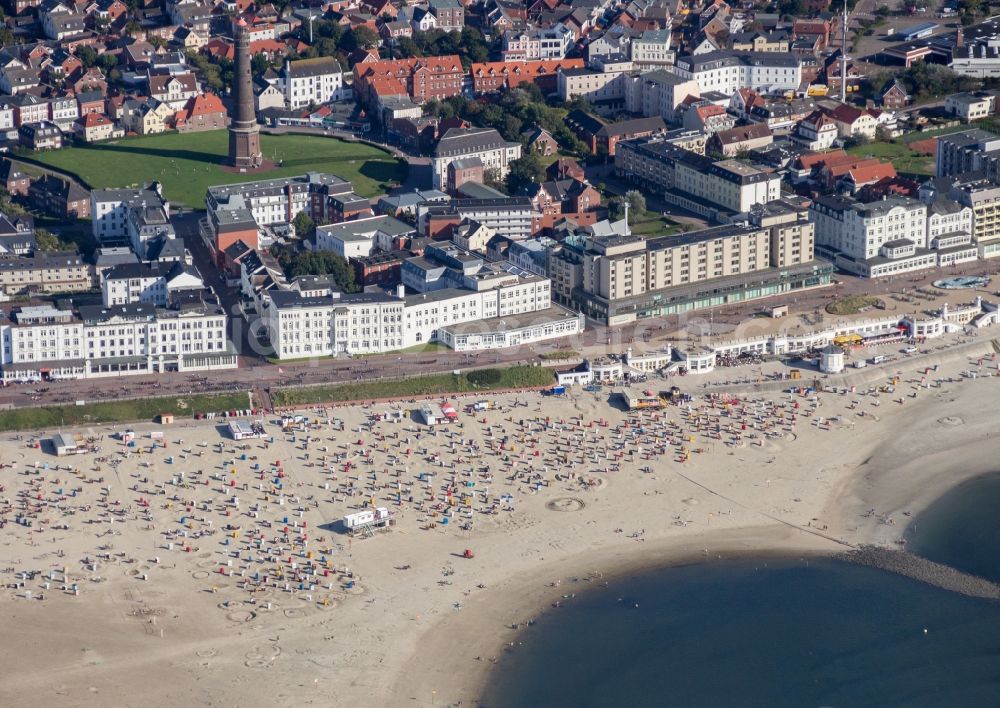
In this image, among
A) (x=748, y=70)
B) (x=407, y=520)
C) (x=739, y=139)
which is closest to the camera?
(x=407, y=520)

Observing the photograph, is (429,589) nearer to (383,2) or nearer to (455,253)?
(455,253)

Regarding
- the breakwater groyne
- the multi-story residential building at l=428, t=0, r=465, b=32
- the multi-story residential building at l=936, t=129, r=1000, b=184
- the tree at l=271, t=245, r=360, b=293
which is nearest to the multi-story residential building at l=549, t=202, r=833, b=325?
the tree at l=271, t=245, r=360, b=293

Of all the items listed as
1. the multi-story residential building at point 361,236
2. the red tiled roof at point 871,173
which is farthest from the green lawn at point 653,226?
the multi-story residential building at point 361,236

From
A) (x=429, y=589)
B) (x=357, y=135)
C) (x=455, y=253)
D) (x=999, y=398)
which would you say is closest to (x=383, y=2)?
(x=357, y=135)

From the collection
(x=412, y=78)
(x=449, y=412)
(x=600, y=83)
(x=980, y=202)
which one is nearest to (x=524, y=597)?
(x=449, y=412)

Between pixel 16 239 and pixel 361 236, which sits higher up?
pixel 16 239

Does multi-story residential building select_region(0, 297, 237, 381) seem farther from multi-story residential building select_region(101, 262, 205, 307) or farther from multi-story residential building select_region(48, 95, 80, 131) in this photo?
multi-story residential building select_region(48, 95, 80, 131)

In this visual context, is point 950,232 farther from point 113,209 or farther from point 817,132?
point 113,209

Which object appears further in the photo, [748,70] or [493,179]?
[748,70]
